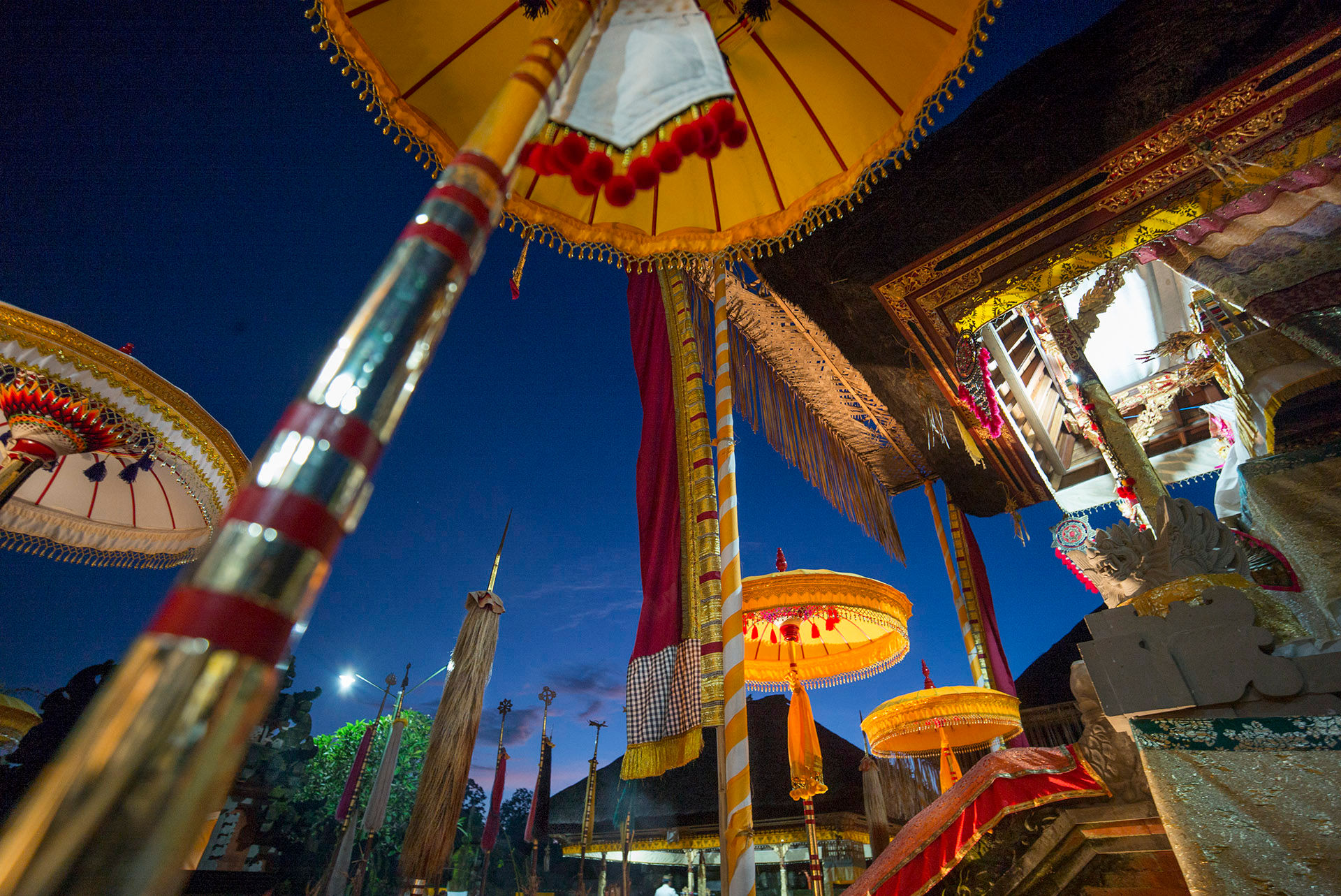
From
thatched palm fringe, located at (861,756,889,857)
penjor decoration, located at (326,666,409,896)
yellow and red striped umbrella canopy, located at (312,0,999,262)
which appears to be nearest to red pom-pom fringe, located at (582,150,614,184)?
yellow and red striped umbrella canopy, located at (312,0,999,262)

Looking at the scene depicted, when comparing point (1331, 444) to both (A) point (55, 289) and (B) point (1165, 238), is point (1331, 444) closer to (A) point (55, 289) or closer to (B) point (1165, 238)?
(B) point (1165, 238)

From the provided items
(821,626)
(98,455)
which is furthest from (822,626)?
(98,455)

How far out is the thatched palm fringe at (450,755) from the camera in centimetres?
359

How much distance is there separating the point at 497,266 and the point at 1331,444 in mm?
23022

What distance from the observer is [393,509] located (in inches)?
1094

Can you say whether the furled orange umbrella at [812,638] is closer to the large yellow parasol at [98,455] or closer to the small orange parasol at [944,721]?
the small orange parasol at [944,721]

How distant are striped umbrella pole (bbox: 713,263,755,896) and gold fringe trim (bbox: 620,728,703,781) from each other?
0.14 metres

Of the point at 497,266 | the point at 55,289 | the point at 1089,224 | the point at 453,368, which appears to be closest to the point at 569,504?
the point at 453,368

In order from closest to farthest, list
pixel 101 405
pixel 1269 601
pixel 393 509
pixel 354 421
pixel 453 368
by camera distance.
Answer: pixel 354 421, pixel 1269 601, pixel 101 405, pixel 453 368, pixel 393 509

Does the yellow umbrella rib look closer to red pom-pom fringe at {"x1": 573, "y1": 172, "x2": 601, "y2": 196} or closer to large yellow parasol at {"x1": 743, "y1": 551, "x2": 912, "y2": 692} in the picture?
red pom-pom fringe at {"x1": 573, "y1": 172, "x2": 601, "y2": 196}

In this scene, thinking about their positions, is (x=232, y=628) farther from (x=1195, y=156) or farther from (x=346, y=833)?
(x=346, y=833)

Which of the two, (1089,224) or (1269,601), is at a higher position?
(1089,224)

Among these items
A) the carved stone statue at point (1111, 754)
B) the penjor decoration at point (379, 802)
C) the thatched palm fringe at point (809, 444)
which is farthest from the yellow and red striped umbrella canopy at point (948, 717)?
the penjor decoration at point (379, 802)

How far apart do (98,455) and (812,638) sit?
8.04 metres
